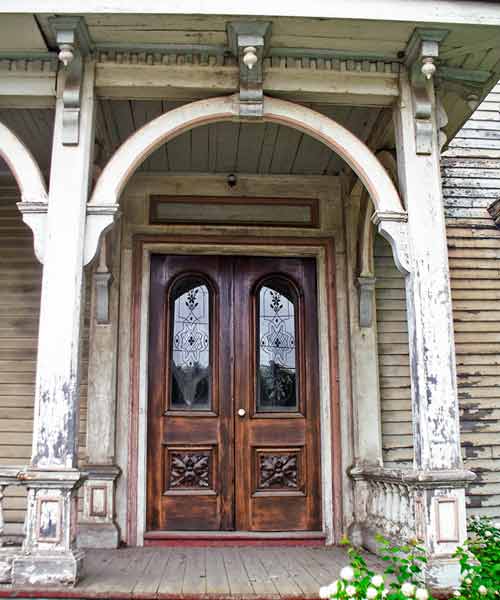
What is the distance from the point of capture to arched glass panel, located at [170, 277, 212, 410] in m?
5.65

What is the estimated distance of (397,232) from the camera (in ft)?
13.7

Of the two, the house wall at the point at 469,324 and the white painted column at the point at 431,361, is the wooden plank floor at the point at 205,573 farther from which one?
the house wall at the point at 469,324

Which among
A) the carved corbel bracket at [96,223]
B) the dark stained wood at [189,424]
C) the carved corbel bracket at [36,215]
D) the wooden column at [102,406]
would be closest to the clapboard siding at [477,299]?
the dark stained wood at [189,424]

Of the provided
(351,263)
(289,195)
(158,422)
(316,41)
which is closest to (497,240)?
(351,263)

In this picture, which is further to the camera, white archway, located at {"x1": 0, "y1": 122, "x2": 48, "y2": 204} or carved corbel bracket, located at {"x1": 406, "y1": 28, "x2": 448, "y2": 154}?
carved corbel bracket, located at {"x1": 406, "y1": 28, "x2": 448, "y2": 154}

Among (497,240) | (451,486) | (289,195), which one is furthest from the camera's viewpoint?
(497,240)

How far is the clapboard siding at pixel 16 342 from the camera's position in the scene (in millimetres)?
5578

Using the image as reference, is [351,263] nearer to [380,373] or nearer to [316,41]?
[380,373]

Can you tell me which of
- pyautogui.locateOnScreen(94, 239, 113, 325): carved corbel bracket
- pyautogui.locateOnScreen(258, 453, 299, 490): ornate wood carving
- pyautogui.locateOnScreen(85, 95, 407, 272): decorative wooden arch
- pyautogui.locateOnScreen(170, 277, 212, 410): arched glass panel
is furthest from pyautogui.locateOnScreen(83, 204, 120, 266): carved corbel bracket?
pyautogui.locateOnScreen(258, 453, 299, 490): ornate wood carving

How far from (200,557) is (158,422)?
119 cm

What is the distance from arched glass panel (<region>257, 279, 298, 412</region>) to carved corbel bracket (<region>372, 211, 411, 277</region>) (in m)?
1.82

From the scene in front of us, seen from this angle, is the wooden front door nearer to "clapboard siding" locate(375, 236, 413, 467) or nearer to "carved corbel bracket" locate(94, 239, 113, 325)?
"carved corbel bracket" locate(94, 239, 113, 325)

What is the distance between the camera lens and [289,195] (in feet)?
19.6

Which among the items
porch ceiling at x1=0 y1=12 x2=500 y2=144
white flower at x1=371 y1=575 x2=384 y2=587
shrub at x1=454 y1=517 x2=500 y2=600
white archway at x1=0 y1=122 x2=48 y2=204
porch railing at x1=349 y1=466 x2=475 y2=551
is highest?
porch ceiling at x1=0 y1=12 x2=500 y2=144
